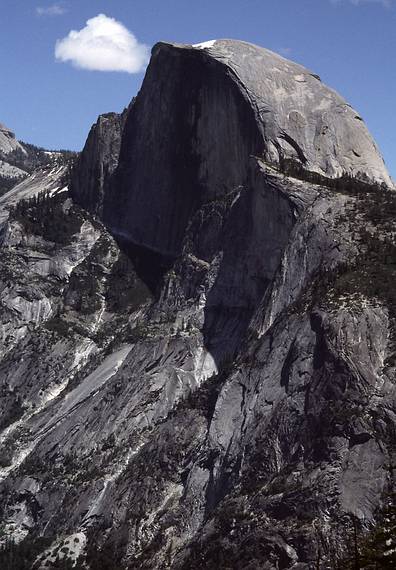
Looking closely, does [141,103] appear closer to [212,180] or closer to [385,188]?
[212,180]

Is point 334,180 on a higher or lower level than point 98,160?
lower

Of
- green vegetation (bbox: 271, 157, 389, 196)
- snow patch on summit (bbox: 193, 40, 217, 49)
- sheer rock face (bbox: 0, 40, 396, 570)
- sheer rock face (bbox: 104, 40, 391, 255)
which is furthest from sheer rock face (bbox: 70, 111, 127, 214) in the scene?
green vegetation (bbox: 271, 157, 389, 196)

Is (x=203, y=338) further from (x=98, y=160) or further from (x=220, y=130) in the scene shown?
(x=98, y=160)

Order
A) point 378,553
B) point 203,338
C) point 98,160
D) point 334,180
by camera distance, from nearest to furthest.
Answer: point 378,553 → point 334,180 → point 203,338 → point 98,160

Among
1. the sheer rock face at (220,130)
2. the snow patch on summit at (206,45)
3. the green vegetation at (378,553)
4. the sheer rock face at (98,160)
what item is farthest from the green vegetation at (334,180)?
the green vegetation at (378,553)

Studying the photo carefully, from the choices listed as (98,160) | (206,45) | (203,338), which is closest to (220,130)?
(206,45)

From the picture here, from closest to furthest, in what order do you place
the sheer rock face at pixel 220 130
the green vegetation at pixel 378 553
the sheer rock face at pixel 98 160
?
the green vegetation at pixel 378 553
the sheer rock face at pixel 220 130
the sheer rock face at pixel 98 160

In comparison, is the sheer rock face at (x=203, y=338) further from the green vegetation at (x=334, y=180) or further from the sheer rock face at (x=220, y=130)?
the green vegetation at (x=334, y=180)

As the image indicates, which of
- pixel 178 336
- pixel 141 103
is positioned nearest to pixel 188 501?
pixel 178 336
